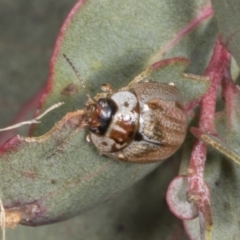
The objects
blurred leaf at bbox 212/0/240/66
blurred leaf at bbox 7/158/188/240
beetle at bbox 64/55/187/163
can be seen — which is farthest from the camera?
blurred leaf at bbox 7/158/188/240

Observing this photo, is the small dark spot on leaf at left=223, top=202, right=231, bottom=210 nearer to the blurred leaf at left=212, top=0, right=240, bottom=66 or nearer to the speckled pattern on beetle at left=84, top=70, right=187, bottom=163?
the speckled pattern on beetle at left=84, top=70, right=187, bottom=163

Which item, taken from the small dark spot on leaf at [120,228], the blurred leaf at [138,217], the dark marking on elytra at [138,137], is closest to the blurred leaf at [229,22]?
the dark marking on elytra at [138,137]

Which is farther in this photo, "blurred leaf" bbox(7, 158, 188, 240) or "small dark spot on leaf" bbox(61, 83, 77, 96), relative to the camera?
"blurred leaf" bbox(7, 158, 188, 240)

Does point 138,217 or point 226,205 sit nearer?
point 226,205

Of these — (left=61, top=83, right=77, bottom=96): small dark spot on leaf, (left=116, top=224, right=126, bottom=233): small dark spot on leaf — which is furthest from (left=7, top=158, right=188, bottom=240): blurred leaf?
(left=61, top=83, right=77, bottom=96): small dark spot on leaf

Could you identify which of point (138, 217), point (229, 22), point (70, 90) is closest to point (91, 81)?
point (70, 90)

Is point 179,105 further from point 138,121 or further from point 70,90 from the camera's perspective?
point 70,90

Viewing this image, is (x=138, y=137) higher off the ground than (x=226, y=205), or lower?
higher

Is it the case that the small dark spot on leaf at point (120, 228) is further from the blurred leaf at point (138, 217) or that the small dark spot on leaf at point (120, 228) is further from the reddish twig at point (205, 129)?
the reddish twig at point (205, 129)
